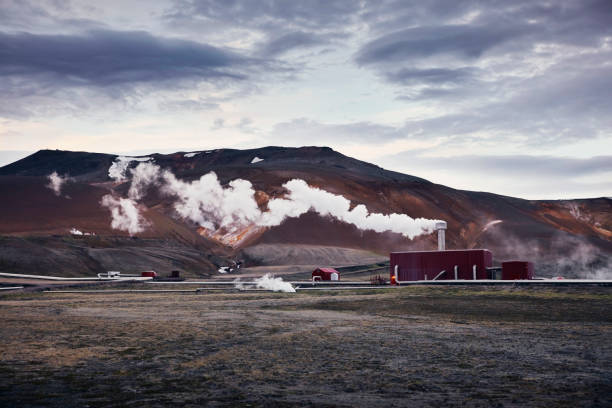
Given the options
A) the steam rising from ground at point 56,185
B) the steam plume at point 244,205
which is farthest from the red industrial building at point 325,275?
the steam rising from ground at point 56,185

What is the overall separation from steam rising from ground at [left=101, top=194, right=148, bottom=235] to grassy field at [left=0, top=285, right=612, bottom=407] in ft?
279

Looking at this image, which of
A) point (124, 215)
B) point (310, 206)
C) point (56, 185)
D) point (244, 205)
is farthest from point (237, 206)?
point (56, 185)

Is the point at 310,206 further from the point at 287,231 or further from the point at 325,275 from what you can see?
the point at 325,275

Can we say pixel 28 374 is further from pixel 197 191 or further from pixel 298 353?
pixel 197 191

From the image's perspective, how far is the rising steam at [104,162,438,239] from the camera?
12631 cm

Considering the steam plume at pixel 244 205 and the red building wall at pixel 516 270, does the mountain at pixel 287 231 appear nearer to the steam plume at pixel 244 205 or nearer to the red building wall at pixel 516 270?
the steam plume at pixel 244 205

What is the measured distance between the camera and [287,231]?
128250mm

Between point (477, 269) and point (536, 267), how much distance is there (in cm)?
4494

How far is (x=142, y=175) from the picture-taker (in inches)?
7244

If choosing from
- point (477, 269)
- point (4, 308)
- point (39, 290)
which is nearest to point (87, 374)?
point (4, 308)

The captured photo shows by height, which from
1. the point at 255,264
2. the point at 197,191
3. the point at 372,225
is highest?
the point at 197,191

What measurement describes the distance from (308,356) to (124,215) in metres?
110

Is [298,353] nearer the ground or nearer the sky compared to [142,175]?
nearer the ground

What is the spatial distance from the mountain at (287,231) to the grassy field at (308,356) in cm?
4990
